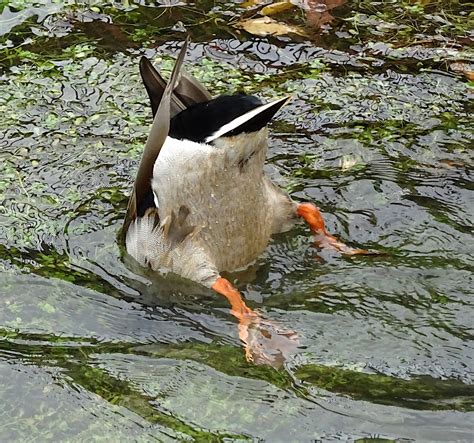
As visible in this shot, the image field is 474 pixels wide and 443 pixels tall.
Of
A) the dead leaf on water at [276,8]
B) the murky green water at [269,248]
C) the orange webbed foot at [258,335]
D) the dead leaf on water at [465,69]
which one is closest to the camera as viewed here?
the murky green water at [269,248]

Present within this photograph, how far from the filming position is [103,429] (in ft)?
11.8

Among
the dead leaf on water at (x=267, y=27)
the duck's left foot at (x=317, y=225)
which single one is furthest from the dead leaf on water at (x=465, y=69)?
the duck's left foot at (x=317, y=225)

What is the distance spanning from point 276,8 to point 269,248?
7.93 ft

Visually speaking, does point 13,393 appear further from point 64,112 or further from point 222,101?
point 64,112

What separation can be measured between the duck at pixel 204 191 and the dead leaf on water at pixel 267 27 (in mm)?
1864

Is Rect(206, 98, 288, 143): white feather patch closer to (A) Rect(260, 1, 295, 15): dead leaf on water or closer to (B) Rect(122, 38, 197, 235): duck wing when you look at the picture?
→ (B) Rect(122, 38, 197, 235): duck wing

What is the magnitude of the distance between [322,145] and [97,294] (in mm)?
1609

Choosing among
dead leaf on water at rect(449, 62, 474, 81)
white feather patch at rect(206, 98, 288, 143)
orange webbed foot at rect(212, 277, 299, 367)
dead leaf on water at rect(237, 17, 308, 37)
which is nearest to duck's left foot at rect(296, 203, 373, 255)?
orange webbed foot at rect(212, 277, 299, 367)

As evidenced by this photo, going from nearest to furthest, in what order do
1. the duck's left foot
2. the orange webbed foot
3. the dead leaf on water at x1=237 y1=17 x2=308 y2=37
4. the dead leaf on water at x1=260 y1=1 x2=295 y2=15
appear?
1. the orange webbed foot
2. the duck's left foot
3. the dead leaf on water at x1=237 y1=17 x2=308 y2=37
4. the dead leaf on water at x1=260 y1=1 x2=295 y2=15

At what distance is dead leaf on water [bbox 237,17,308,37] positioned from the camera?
620 centimetres

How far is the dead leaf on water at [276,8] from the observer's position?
640 centimetres

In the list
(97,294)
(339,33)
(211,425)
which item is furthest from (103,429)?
(339,33)

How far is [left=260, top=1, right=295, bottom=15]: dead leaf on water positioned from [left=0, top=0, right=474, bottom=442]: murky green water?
10 centimetres

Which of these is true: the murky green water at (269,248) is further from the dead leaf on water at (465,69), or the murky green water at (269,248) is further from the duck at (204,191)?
the duck at (204,191)
